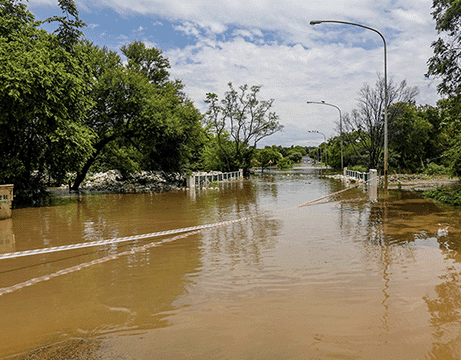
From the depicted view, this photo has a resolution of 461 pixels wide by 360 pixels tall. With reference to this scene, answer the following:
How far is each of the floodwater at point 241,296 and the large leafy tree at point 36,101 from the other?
9038 millimetres

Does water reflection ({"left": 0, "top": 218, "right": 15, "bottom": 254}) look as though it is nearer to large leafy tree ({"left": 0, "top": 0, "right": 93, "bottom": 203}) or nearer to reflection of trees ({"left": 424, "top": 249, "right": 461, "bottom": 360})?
large leafy tree ({"left": 0, "top": 0, "right": 93, "bottom": 203})

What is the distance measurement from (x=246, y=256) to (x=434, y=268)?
3.40 m

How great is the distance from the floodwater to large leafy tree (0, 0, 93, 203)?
904 centimetres

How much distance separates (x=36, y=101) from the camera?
16.7 m

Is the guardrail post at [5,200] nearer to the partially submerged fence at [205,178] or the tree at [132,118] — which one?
the tree at [132,118]

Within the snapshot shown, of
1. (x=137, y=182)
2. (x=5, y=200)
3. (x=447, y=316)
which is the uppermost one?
(x=137, y=182)

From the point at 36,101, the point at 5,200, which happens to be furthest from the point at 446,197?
the point at 36,101

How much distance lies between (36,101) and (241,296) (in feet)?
51.8

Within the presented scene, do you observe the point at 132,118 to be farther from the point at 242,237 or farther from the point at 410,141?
the point at 410,141

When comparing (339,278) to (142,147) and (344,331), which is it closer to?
(344,331)

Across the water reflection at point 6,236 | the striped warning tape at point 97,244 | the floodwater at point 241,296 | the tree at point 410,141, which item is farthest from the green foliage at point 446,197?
the tree at point 410,141

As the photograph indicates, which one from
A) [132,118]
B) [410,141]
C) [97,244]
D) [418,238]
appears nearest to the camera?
[418,238]

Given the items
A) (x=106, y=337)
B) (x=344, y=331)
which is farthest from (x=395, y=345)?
(x=106, y=337)

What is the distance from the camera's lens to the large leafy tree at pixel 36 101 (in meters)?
16.3
